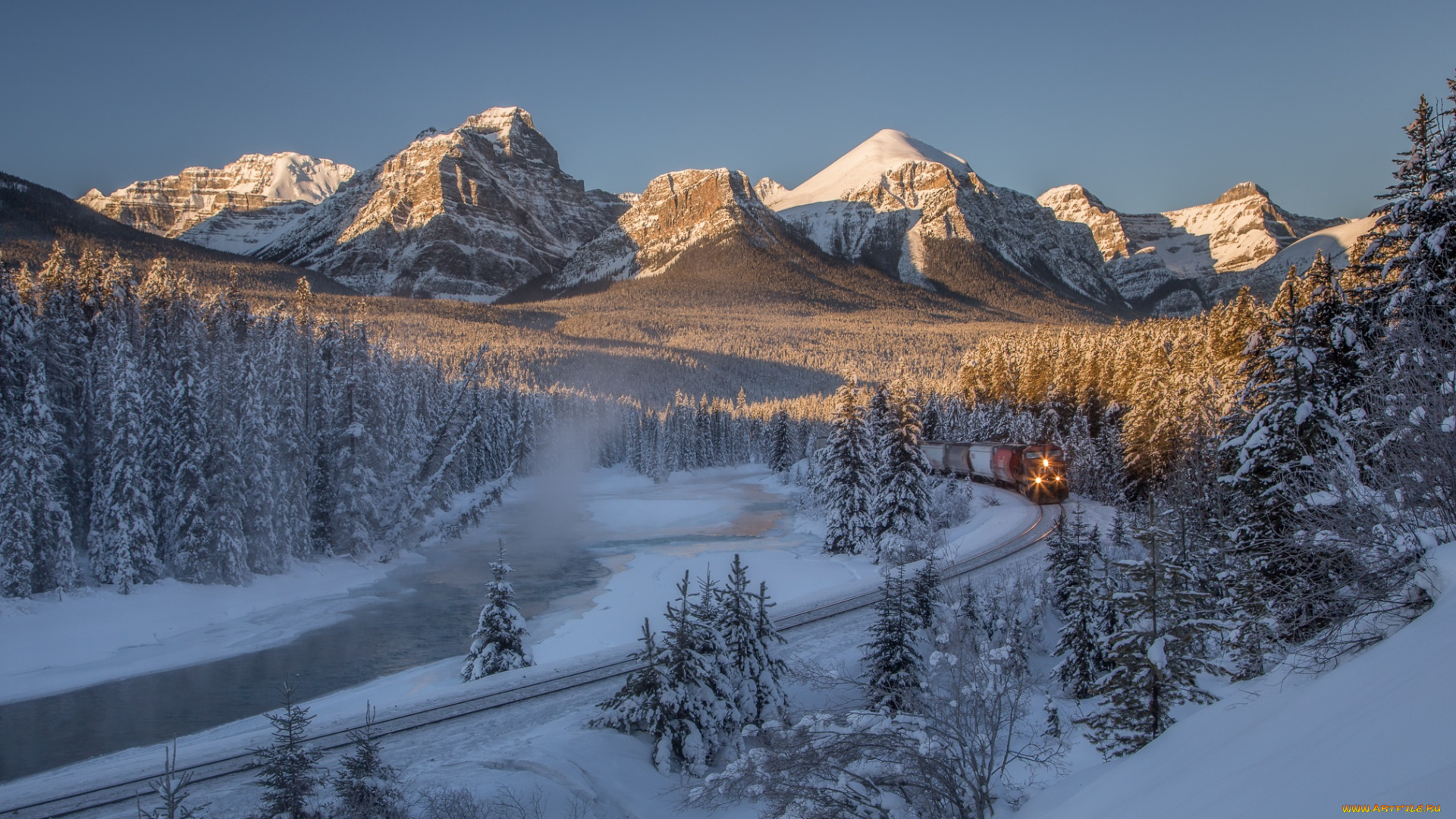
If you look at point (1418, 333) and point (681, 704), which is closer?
point (1418, 333)

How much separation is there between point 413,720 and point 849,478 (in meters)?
27.2

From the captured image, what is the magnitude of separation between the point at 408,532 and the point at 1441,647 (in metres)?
45.8

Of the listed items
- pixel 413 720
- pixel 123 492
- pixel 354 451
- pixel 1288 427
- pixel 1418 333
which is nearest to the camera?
pixel 1418 333

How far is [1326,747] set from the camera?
12.9ft

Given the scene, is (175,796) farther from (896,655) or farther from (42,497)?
(42,497)

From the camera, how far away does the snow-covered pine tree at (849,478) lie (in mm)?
40031

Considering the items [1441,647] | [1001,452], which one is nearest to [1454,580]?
[1441,647]

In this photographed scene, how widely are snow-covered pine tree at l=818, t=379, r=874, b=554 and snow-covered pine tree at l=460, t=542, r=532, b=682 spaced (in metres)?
21.9

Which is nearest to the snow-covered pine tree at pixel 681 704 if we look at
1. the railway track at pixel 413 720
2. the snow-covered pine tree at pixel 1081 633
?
the railway track at pixel 413 720

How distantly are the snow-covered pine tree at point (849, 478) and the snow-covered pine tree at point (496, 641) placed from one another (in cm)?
2187

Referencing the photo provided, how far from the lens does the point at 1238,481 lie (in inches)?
725

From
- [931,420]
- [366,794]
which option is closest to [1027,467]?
[931,420]

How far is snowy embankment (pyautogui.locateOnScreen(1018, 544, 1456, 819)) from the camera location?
3229 millimetres

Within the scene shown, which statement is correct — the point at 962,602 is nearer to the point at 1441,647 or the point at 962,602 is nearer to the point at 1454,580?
the point at 1454,580
